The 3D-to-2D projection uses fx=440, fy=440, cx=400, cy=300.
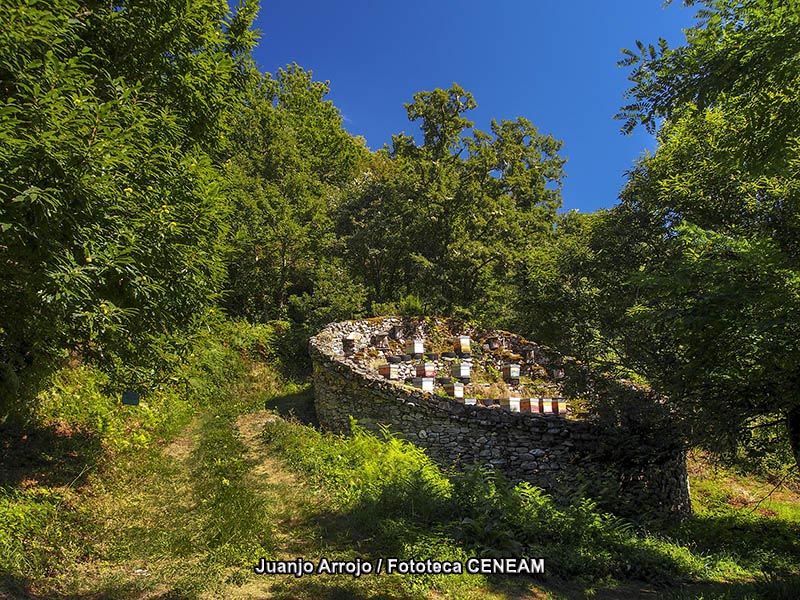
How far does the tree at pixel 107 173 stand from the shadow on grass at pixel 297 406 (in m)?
7.66

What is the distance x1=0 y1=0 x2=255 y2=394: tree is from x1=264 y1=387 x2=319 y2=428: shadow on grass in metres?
7.66

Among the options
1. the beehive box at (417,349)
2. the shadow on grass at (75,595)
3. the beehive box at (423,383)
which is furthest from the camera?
the beehive box at (417,349)

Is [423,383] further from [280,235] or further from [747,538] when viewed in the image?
[280,235]

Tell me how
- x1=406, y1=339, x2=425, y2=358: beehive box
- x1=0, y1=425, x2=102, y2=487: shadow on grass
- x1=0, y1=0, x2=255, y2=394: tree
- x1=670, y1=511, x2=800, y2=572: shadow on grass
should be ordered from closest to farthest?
x1=0, y1=0, x2=255, y2=394: tree < x1=0, y1=425, x2=102, y2=487: shadow on grass < x1=670, y1=511, x2=800, y2=572: shadow on grass < x1=406, y1=339, x2=425, y2=358: beehive box

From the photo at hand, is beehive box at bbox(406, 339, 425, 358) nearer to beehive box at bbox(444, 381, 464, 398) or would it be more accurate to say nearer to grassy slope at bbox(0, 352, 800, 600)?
beehive box at bbox(444, 381, 464, 398)

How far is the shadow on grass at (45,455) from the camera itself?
732cm

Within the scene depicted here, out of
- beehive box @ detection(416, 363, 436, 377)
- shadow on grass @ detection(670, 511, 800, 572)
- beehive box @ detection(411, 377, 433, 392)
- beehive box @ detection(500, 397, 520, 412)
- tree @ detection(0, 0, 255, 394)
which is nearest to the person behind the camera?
tree @ detection(0, 0, 255, 394)

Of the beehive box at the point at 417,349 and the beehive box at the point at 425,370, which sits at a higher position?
the beehive box at the point at 417,349

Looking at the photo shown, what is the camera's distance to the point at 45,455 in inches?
315

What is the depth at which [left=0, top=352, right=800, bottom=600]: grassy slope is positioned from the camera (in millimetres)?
5059

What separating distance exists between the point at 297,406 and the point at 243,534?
9035mm

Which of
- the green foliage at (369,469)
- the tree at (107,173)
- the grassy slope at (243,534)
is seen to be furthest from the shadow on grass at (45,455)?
the green foliage at (369,469)

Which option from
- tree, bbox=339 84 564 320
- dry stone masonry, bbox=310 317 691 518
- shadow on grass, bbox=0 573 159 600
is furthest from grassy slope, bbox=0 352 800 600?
tree, bbox=339 84 564 320

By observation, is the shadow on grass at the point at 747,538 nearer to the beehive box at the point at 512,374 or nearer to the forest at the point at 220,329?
the forest at the point at 220,329
